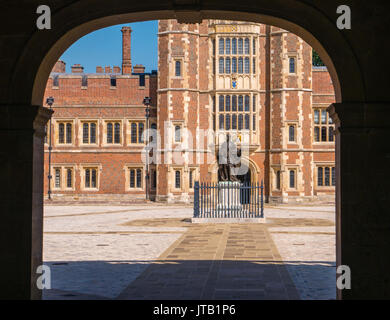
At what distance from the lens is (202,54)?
30625mm

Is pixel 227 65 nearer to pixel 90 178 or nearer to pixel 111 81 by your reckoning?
pixel 111 81

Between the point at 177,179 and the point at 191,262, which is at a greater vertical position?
the point at 177,179

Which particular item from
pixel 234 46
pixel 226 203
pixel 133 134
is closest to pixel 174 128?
pixel 133 134

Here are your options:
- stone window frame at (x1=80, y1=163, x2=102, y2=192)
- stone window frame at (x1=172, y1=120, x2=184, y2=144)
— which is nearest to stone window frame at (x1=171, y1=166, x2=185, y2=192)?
stone window frame at (x1=172, y1=120, x2=184, y2=144)

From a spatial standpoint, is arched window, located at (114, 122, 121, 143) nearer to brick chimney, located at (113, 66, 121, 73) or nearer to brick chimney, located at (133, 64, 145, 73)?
brick chimney, located at (133, 64, 145, 73)

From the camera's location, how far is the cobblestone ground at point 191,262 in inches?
262

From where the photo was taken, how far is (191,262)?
353 inches

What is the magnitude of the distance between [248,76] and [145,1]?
2519 cm

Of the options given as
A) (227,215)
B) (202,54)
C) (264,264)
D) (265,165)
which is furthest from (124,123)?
(264,264)

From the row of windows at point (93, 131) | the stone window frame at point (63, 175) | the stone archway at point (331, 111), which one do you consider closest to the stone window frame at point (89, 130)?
the row of windows at point (93, 131)

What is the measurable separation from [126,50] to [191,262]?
95.6ft

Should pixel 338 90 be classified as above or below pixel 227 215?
above

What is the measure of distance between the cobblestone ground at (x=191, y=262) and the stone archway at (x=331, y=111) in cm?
132
